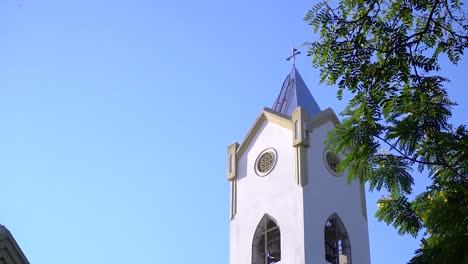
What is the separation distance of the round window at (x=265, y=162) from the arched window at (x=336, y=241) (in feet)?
8.48

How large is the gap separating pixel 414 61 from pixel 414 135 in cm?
85

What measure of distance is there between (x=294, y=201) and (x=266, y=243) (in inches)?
62.1

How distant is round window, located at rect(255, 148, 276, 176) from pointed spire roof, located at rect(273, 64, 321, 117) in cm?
160

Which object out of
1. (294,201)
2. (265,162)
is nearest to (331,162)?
(265,162)

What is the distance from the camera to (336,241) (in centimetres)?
2297

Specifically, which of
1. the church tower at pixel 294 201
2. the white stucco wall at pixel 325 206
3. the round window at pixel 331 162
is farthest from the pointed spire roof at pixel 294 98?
the round window at pixel 331 162

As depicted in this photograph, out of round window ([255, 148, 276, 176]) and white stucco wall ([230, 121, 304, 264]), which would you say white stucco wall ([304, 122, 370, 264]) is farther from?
round window ([255, 148, 276, 176])

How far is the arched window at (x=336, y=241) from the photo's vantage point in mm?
22703

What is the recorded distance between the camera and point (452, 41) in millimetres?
8383

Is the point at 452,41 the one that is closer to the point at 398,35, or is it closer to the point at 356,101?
the point at 398,35

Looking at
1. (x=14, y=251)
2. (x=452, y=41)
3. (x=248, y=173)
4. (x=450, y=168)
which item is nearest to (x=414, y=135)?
(x=450, y=168)

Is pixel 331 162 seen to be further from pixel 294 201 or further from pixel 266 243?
pixel 266 243

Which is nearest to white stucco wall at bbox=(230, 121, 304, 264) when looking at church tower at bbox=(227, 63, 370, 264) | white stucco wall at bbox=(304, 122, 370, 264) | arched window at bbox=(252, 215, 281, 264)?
church tower at bbox=(227, 63, 370, 264)

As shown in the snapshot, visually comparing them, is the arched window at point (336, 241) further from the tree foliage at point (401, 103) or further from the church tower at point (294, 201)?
the tree foliage at point (401, 103)
